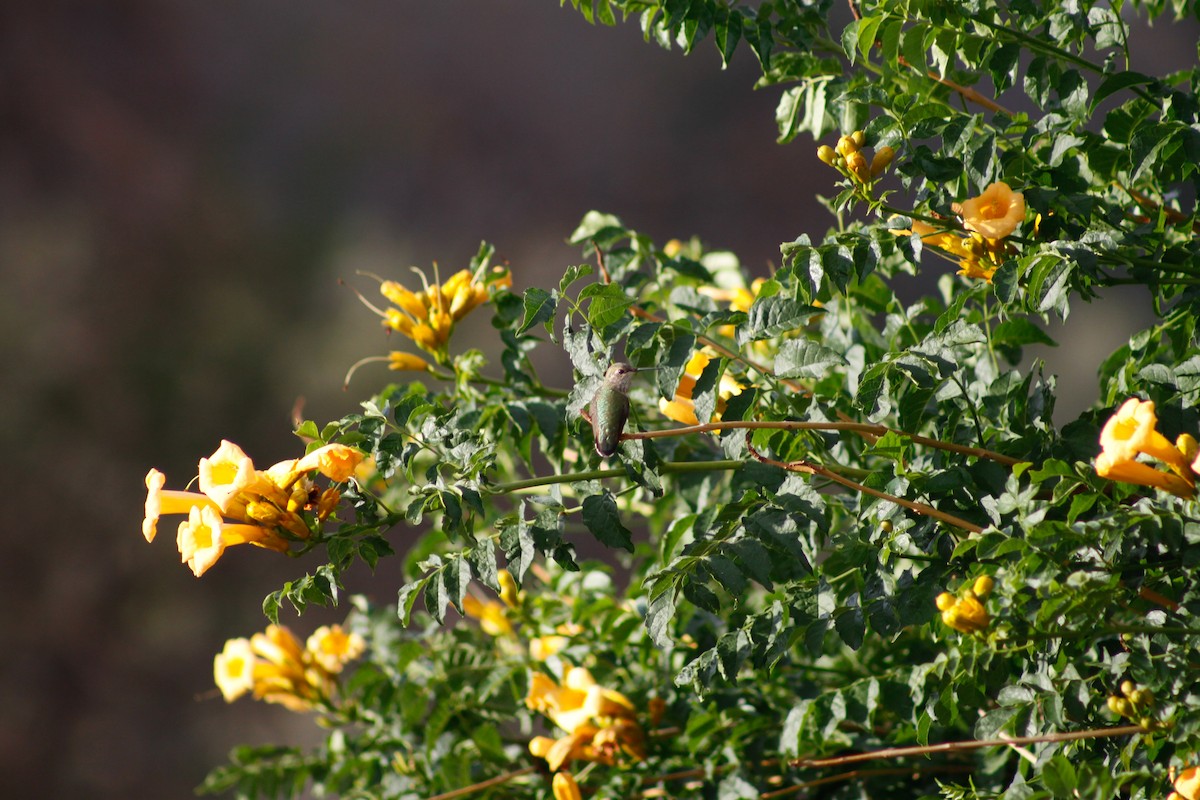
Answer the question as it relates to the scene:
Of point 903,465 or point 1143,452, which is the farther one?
point 903,465

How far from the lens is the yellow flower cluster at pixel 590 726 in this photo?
1438mm

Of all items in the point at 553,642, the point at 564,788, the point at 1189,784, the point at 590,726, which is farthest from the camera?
the point at 553,642

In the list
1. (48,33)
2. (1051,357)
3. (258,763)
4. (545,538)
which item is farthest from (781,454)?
(48,33)

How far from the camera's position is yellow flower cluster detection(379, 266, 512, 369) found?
4.83ft

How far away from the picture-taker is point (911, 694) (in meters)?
1.22

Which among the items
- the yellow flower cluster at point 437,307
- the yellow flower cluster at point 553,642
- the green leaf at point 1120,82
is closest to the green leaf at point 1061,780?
the green leaf at point 1120,82

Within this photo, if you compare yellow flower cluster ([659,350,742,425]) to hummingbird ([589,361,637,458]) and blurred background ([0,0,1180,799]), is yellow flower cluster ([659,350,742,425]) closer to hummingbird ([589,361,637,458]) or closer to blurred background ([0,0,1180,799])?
hummingbird ([589,361,637,458])

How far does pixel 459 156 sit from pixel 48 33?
133cm

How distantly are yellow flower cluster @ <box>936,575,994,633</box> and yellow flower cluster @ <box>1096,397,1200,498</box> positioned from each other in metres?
0.14

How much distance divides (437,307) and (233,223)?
2.33m

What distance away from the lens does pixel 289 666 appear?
184cm

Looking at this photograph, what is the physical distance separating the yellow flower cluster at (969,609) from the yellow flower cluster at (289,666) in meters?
1.24

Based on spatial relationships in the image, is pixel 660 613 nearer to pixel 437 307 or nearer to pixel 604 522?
pixel 604 522

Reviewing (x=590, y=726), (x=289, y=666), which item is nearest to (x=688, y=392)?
(x=590, y=726)
